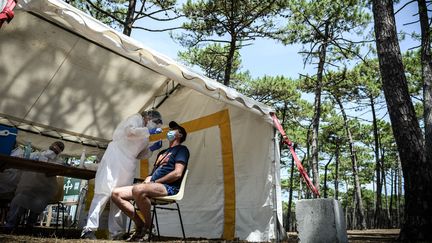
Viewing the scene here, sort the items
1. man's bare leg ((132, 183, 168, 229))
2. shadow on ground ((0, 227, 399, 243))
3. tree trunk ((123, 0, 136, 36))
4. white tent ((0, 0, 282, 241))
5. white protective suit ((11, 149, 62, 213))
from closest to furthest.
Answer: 1. shadow on ground ((0, 227, 399, 243))
2. man's bare leg ((132, 183, 168, 229))
3. white tent ((0, 0, 282, 241))
4. white protective suit ((11, 149, 62, 213))
5. tree trunk ((123, 0, 136, 36))

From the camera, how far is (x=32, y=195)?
4027 millimetres

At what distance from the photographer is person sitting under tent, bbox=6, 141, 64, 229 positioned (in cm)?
388

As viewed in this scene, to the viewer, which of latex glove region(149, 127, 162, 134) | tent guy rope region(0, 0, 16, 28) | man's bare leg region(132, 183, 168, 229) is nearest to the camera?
tent guy rope region(0, 0, 16, 28)

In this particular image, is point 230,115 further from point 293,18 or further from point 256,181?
point 293,18

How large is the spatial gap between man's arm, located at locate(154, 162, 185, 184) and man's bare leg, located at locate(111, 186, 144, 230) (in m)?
0.34

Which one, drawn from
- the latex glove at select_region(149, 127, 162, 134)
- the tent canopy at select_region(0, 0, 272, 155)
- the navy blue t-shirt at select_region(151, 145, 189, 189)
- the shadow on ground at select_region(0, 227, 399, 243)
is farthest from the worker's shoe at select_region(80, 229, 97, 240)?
the tent canopy at select_region(0, 0, 272, 155)

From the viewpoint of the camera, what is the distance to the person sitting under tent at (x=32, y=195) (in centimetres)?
388

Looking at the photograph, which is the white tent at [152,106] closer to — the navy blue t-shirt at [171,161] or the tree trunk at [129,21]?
the navy blue t-shirt at [171,161]

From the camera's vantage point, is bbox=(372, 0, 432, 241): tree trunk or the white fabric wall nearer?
bbox=(372, 0, 432, 241): tree trunk

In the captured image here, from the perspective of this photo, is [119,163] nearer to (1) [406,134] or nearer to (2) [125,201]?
(2) [125,201]

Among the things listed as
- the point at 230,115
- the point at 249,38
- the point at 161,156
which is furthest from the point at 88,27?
the point at 249,38

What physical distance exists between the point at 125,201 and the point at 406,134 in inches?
124

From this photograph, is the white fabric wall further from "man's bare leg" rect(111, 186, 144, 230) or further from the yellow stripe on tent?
"man's bare leg" rect(111, 186, 144, 230)

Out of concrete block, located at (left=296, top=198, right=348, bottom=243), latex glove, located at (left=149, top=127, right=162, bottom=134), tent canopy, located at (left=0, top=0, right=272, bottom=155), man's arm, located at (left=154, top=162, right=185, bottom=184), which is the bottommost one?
concrete block, located at (left=296, top=198, right=348, bottom=243)
